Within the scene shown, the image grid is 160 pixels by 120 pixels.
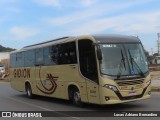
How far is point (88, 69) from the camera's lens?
1432cm

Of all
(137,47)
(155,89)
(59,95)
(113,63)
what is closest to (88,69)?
(113,63)

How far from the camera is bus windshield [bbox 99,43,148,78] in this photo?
13.6 meters

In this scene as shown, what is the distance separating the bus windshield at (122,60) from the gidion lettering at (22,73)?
7.74 metres

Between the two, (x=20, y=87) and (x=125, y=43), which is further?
(x=20, y=87)

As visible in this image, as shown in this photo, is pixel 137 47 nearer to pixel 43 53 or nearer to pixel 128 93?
pixel 128 93

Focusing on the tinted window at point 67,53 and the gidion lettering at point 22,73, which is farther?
the gidion lettering at point 22,73

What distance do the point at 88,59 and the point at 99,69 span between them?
2.92 feet

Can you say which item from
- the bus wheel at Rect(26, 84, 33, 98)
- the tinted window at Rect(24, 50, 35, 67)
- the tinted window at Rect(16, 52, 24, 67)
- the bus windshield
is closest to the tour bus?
the bus windshield

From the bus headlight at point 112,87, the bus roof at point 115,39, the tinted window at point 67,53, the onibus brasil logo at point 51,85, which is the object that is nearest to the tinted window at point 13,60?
the onibus brasil logo at point 51,85

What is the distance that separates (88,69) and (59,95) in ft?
10.2

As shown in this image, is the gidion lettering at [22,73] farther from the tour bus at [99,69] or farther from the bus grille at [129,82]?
the bus grille at [129,82]

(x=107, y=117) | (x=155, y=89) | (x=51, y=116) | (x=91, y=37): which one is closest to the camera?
(x=107, y=117)

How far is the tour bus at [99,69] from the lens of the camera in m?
13.4

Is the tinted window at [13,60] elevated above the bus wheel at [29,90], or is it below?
above
